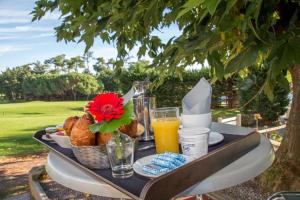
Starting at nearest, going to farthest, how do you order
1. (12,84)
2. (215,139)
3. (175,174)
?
(175,174)
(215,139)
(12,84)

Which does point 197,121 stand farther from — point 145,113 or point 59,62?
point 59,62

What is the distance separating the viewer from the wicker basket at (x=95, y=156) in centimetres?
127

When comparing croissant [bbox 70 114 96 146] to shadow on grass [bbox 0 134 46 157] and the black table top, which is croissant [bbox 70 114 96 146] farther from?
shadow on grass [bbox 0 134 46 157]

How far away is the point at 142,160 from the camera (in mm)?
1276

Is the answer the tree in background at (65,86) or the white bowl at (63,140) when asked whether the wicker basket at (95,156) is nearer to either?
the white bowl at (63,140)

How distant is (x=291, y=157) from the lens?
3455 mm

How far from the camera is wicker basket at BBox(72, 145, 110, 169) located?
1.27 m

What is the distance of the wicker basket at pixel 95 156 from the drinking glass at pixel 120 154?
43 mm

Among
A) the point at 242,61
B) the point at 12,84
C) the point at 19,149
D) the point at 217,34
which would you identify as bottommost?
the point at 19,149

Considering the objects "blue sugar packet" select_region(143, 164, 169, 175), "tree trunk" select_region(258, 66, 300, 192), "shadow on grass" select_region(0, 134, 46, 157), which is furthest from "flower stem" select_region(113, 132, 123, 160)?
"shadow on grass" select_region(0, 134, 46, 157)

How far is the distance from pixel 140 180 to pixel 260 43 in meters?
0.65

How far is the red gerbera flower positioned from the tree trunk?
8.74 ft

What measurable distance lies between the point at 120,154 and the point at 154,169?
16 cm

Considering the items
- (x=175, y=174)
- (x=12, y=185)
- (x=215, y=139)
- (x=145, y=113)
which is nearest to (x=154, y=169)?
(x=175, y=174)
